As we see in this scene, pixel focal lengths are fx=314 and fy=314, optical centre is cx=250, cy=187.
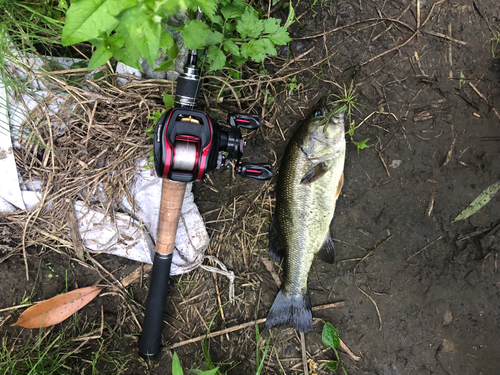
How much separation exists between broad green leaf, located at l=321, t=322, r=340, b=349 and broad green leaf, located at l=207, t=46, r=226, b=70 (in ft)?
7.46

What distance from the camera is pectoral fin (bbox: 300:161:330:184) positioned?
7.82 feet

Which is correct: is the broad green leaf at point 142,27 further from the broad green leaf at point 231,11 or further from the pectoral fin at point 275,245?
the pectoral fin at point 275,245

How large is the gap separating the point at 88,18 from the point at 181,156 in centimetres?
83

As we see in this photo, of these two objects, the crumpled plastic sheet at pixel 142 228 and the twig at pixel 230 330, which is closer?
the crumpled plastic sheet at pixel 142 228

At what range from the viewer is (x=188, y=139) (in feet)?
6.14

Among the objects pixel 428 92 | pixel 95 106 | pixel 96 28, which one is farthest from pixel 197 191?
pixel 428 92

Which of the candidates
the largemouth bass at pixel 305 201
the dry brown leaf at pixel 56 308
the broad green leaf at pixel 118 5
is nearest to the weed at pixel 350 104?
the largemouth bass at pixel 305 201

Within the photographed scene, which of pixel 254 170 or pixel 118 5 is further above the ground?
pixel 118 5

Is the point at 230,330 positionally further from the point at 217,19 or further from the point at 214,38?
the point at 217,19

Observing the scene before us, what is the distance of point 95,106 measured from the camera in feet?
8.07

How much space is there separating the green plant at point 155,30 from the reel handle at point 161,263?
87cm

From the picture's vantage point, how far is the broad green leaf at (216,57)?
2.08 m

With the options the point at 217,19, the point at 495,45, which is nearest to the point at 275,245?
the point at 217,19

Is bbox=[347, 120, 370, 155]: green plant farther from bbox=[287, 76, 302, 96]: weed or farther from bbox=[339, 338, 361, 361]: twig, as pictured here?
bbox=[339, 338, 361, 361]: twig
